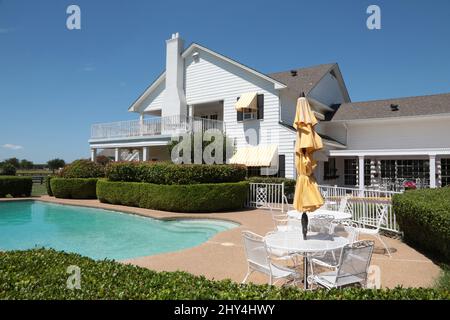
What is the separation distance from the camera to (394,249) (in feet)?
30.1

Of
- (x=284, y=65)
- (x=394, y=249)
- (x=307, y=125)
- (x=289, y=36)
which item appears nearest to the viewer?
(x=307, y=125)

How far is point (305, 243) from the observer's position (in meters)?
6.21

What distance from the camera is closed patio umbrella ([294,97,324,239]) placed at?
6602 millimetres

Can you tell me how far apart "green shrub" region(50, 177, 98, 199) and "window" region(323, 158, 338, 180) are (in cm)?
1829

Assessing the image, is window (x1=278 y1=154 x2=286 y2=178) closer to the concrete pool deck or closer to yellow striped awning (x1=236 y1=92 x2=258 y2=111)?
yellow striped awning (x1=236 y1=92 x2=258 y2=111)

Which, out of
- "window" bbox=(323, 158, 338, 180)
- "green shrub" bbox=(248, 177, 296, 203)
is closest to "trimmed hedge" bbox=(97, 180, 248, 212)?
"green shrub" bbox=(248, 177, 296, 203)

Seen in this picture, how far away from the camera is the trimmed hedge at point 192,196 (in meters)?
17.0

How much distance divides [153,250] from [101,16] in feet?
25.3

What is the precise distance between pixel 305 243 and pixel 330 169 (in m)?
22.0

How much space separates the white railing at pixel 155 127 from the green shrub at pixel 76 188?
16.7 ft

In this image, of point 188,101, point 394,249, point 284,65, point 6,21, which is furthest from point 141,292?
point 284,65

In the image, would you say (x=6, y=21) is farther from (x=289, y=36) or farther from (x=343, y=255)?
(x=289, y=36)

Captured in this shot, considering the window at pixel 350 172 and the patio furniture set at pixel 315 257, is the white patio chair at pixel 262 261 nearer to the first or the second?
the patio furniture set at pixel 315 257

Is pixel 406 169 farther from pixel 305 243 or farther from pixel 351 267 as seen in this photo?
pixel 351 267
